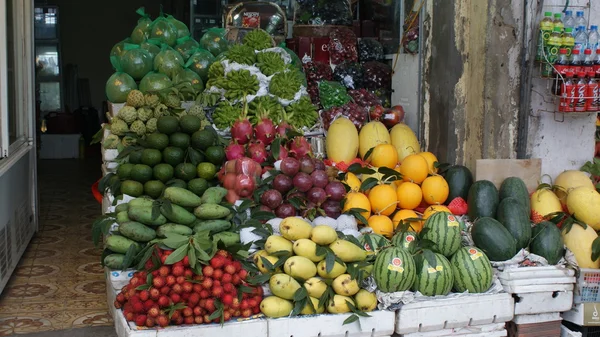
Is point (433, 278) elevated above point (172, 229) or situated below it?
below

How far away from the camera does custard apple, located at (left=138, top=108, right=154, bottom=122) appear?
4.11 m

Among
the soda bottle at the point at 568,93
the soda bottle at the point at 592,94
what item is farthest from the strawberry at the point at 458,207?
the soda bottle at the point at 592,94

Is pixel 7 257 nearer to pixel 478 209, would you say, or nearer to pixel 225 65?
pixel 225 65

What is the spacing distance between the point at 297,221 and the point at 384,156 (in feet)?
3.53

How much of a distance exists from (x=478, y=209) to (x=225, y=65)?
6.41 feet

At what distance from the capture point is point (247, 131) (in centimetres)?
421

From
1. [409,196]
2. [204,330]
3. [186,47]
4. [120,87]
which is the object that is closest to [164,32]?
[186,47]

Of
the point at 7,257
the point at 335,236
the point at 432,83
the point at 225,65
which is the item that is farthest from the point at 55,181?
the point at 335,236

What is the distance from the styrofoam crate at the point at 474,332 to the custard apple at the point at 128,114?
6.73ft

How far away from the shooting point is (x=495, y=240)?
3.56m

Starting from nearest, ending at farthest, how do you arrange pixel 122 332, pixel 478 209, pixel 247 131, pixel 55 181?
pixel 122 332, pixel 478 209, pixel 247 131, pixel 55 181

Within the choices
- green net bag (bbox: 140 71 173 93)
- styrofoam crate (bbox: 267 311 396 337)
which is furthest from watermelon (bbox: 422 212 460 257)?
green net bag (bbox: 140 71 173 93)

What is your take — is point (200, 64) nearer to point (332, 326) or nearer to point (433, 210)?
point (433, 210)

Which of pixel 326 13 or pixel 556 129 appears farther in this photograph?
pixel 326 13
